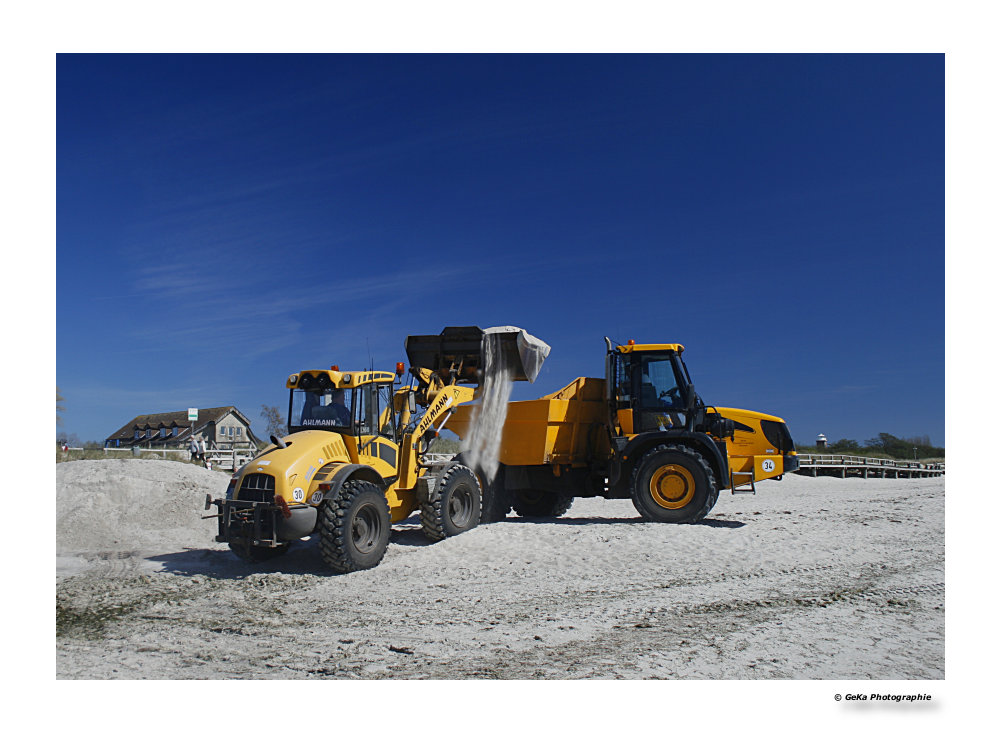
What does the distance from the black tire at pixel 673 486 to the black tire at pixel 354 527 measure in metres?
4.86

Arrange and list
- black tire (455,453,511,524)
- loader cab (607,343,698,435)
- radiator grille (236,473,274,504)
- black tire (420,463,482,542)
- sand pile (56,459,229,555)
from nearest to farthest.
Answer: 1. radiator grille (236,473,274,504)
2. black tire (420,463,482,542)
3. sand pile (56,459,229,555)
4. loader cab (607,343,698,435)
5. black tire (455,453,511,524)

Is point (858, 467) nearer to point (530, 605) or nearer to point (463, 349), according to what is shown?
point (463, 349)

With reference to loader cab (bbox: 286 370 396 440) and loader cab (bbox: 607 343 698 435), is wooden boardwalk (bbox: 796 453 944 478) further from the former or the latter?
loader cab (bbox: 286 370 396 440)

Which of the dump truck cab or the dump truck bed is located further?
the dump truck bed

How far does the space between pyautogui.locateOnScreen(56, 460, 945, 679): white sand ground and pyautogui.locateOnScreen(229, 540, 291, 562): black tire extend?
0.13 meters

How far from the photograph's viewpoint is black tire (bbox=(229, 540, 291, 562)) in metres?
9.32

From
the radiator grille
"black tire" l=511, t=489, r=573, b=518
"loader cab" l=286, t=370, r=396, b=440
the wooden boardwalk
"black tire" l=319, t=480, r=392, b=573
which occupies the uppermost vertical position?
"loader cab" l=286, t=370, r=396, b=440

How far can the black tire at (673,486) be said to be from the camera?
12.4 m

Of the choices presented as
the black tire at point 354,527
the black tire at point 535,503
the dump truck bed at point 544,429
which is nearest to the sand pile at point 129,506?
the black tire at point 354,527

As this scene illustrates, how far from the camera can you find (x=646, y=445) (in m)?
13.0

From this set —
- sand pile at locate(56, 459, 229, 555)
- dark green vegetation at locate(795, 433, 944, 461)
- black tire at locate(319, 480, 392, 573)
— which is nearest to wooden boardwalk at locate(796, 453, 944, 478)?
dark green vegetation at locate(795, 433, 944, 461)

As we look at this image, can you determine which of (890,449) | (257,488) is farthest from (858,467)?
(257,488)

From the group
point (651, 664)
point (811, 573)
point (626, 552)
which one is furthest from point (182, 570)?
point (811, 573)

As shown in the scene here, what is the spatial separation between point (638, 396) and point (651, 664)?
25.4 ft
